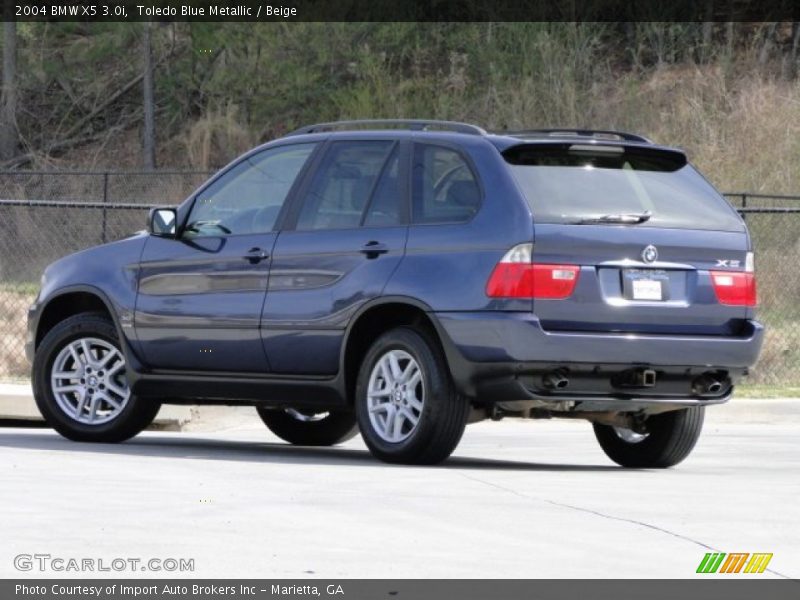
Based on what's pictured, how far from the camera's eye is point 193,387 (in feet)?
38.9

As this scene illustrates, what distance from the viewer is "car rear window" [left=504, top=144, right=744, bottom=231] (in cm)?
1055

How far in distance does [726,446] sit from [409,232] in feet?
12.2

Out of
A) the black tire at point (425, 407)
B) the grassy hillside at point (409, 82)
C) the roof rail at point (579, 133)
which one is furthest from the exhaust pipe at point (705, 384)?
the grassy hillside at point (409, 82)

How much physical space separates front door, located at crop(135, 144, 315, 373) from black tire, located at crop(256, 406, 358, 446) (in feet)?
3.75

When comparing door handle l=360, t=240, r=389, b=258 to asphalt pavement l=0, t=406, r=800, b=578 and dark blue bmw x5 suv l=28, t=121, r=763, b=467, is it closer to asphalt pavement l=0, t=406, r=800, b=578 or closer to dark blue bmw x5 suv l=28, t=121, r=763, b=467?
dark blue bmw x5 suv l=28, t=121, r=763, b=467

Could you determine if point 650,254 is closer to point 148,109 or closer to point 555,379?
point 555,379

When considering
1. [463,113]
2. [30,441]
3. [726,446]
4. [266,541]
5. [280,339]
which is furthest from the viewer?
[463,113]

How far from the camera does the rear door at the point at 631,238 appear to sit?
33.8ft

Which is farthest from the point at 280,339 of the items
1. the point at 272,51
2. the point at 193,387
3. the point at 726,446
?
the point at 272,51

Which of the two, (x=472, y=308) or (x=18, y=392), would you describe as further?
(x=18, y=392)

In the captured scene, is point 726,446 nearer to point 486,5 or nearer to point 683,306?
point 683,306

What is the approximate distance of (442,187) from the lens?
10.9m

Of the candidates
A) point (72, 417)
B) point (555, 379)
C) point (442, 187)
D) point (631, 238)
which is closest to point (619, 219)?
point (631, 238)

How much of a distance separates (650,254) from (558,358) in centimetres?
76
